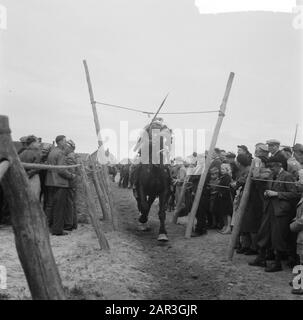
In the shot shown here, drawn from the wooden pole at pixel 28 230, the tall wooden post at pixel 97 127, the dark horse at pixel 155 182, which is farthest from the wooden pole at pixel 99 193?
the wooden pole at pixel 28 230

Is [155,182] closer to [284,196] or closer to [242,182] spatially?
[242,182]

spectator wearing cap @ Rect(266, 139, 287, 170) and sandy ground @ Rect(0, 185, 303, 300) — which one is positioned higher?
spectator wearing cap @ Rect(266, 139, 287, 170)

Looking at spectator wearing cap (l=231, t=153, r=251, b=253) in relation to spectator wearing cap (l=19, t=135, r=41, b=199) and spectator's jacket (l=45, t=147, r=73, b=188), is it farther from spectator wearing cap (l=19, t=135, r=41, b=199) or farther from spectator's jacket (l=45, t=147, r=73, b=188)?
spectator wearing cap (l=19, t=135, r=41, b=199)

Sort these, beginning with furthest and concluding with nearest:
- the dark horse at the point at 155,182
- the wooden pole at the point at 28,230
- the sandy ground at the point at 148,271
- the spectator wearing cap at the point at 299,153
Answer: the dark horse at the point at 155,182 < the spectator wearing cap at the point at 299,153 < the sandy ground at the point at 148,271 < the wooden pole at the point at 28,230

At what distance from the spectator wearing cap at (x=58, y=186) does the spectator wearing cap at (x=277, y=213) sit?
408 cm

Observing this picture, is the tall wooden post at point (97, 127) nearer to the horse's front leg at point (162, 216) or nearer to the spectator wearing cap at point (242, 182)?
the horse's front leg at point (162, 216)

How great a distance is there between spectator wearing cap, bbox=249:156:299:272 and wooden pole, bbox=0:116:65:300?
171 inches

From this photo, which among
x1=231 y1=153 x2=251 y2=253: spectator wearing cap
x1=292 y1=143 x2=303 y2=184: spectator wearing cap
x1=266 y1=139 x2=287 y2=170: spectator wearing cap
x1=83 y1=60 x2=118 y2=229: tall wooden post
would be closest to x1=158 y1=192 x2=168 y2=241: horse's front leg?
x1=83 y1=60 x2=118 y2=229: tall wooden post

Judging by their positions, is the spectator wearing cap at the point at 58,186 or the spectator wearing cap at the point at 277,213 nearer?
the spectator wearing cap at the point at 277,213

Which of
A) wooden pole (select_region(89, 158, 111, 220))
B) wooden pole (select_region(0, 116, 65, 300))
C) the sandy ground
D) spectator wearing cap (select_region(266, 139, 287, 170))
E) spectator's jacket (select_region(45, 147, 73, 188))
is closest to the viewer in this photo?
wooden pole (select_region(0, 116, 65, 300))

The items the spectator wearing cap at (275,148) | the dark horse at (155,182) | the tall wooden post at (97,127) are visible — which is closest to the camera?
the spectator wearing cap at (275,148)

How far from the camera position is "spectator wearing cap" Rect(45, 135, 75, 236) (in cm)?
866

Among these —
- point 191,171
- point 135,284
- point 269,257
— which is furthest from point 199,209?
point 135,284

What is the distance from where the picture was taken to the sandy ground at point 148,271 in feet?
17.1
